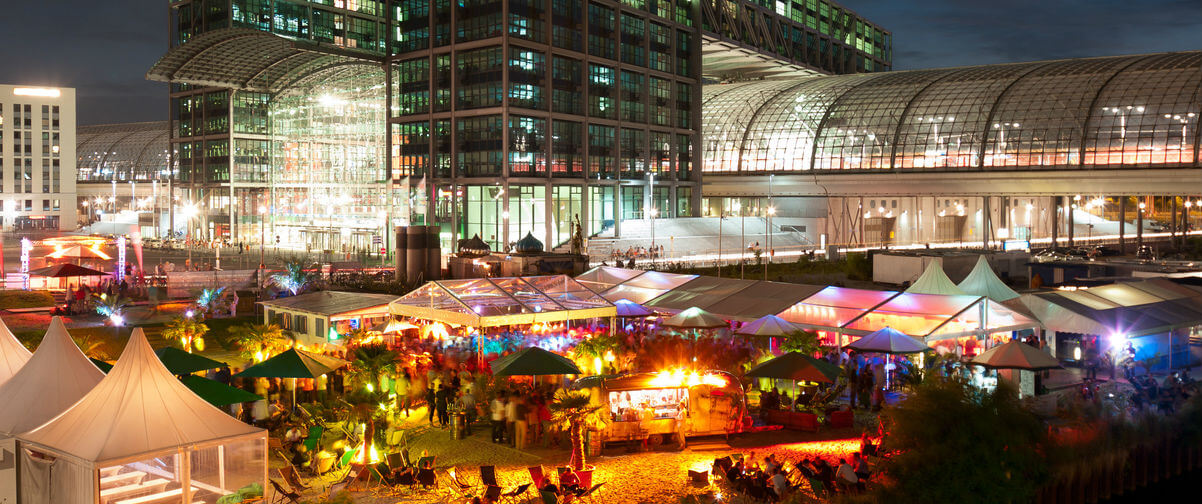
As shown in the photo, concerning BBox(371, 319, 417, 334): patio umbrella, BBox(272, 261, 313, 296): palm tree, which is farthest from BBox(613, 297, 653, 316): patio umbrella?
BBox(272, 261, 313, 296): palm tree

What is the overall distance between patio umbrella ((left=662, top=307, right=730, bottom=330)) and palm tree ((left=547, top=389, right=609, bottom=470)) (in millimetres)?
11907

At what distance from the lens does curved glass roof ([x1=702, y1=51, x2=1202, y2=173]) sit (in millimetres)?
72875

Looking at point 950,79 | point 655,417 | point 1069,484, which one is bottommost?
point 1069,484

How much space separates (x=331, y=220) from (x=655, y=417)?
255 ft

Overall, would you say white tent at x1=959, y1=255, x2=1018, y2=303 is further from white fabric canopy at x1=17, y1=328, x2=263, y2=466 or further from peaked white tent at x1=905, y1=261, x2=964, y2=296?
white fabric canopy at x1=17, y1=328, x2=263, y2=466

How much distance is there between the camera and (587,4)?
3187 inches

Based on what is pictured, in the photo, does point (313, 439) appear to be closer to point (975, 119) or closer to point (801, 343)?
point (801, 343)

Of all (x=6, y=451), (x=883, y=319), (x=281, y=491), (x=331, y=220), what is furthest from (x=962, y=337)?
(x=331, y=220)

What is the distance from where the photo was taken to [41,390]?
1792 centimetres

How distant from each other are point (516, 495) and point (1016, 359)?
14.2m

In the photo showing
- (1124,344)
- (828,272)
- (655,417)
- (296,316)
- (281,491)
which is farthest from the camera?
(828,272)

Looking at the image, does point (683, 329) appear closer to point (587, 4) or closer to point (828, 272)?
point (828, 272)

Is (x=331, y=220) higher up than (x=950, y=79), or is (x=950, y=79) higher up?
(x=950, y=79)

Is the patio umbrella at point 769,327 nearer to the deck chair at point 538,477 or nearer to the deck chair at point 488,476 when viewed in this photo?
the deck chair at point 538,477
